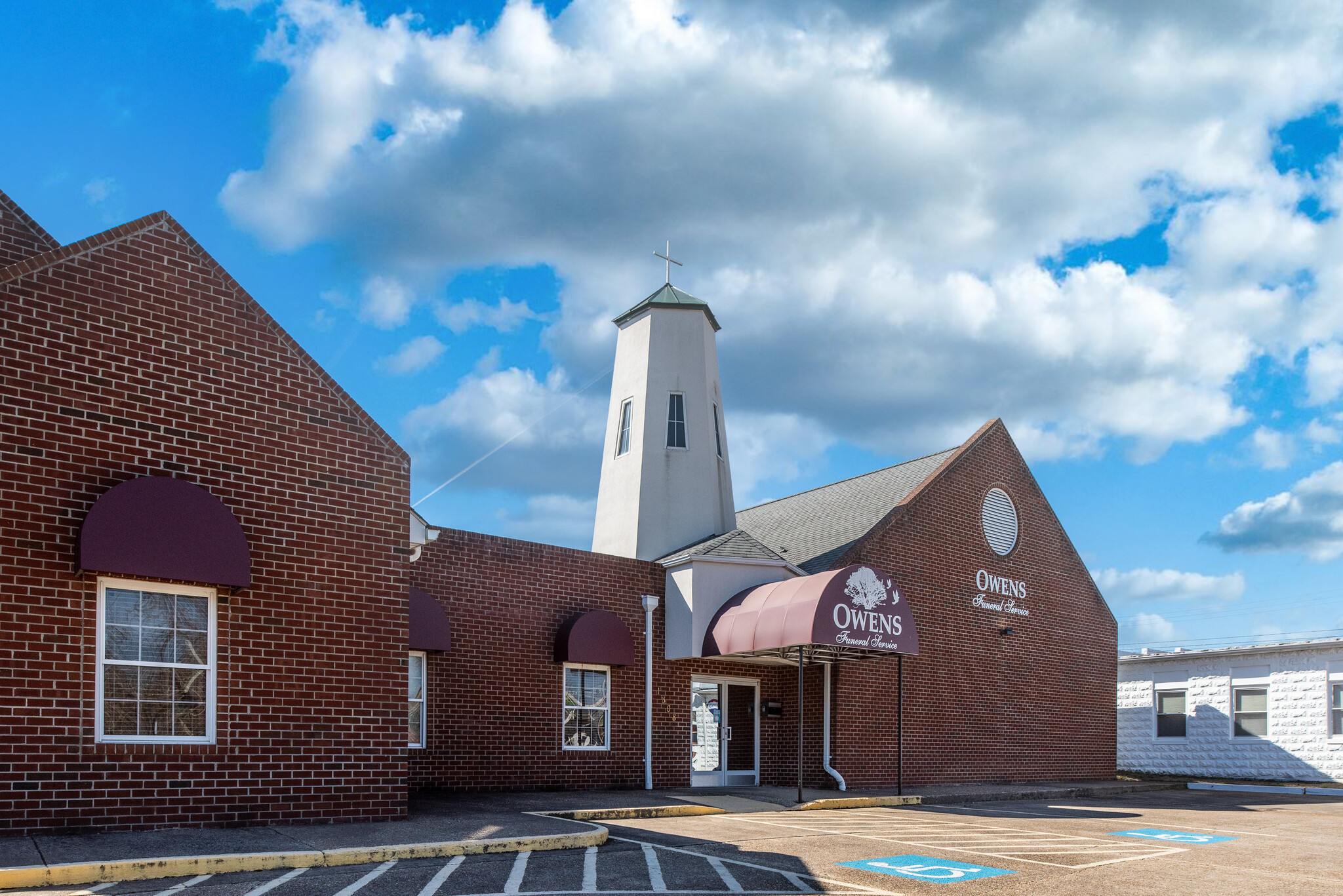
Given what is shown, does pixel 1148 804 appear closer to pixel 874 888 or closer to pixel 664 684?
pixel 664 684

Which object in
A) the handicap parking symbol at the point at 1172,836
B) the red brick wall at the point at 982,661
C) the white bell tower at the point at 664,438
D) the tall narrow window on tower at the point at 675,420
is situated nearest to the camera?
the handicap parking symbol at the point at 1172,836

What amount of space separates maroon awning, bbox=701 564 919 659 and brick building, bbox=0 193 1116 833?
67mm

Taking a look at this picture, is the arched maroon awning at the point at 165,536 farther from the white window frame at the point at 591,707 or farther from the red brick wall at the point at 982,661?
the red brick wall at the point at 982,661

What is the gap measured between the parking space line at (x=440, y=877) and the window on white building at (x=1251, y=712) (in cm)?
2441

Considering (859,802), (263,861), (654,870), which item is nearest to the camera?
(263,861)

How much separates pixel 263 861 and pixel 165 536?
3.50 m

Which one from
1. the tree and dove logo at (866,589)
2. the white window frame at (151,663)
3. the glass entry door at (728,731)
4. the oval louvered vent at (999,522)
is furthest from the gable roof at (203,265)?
the oval louvered vent at (999,522)

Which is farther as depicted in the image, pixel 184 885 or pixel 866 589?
pixel 866 589

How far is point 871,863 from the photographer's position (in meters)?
10.9

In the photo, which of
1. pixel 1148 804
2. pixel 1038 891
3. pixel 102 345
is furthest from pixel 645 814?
pixel 1148 804

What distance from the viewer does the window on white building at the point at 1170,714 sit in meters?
29.6

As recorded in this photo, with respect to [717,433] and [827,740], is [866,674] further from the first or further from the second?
[717,433]

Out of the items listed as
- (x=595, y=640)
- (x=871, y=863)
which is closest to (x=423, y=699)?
(x=595, y=640)

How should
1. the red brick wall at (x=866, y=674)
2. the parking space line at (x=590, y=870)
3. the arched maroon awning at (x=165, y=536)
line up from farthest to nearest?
1. the red brick wall at (x=866, y=674)
2. the arched maroon awning at (x=165, y=536)
3. the parking space line at (x=590, y=870)
